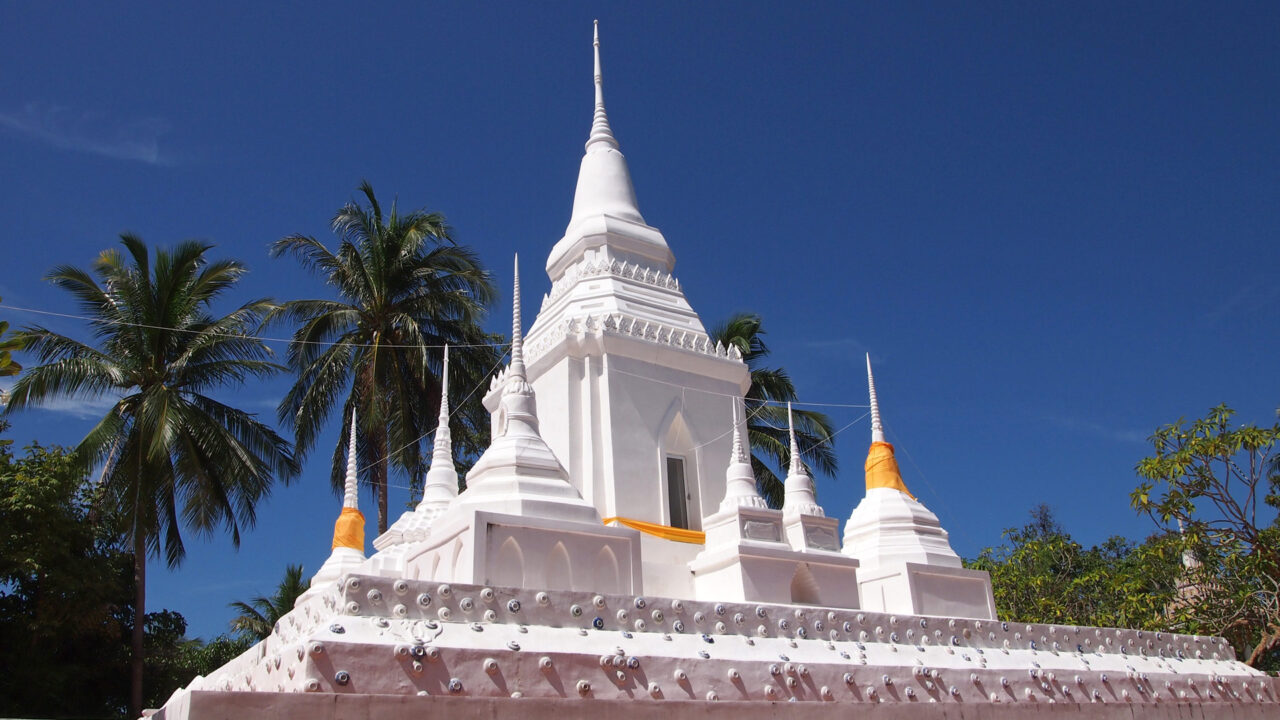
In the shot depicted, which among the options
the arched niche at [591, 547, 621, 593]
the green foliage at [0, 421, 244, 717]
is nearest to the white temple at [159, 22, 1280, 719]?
the arched niche at [591, 547, 621, 593]

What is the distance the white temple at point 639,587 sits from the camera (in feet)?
26.0

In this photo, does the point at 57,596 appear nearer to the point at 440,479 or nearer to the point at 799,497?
the point at 440,479

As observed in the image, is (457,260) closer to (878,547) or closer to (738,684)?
(878,547)

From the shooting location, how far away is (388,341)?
82.0 ft

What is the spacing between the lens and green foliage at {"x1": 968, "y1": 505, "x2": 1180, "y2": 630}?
59.7 feet

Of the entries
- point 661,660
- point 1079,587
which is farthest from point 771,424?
point 661,660

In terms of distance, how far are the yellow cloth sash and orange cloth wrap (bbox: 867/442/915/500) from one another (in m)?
3.19

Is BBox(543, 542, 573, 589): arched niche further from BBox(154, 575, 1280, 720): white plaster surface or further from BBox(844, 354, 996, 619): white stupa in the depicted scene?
BBox(844, 354, 996, 619): white stupa

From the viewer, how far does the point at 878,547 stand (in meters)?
14.3

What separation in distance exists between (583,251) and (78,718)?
13.9 metres

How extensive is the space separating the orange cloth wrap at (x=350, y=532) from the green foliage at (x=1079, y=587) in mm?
13039

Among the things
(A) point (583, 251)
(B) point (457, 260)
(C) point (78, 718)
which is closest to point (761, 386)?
(B) point (457, 260)

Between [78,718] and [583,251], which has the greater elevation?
[583,251]

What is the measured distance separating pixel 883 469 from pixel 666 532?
382 cm
